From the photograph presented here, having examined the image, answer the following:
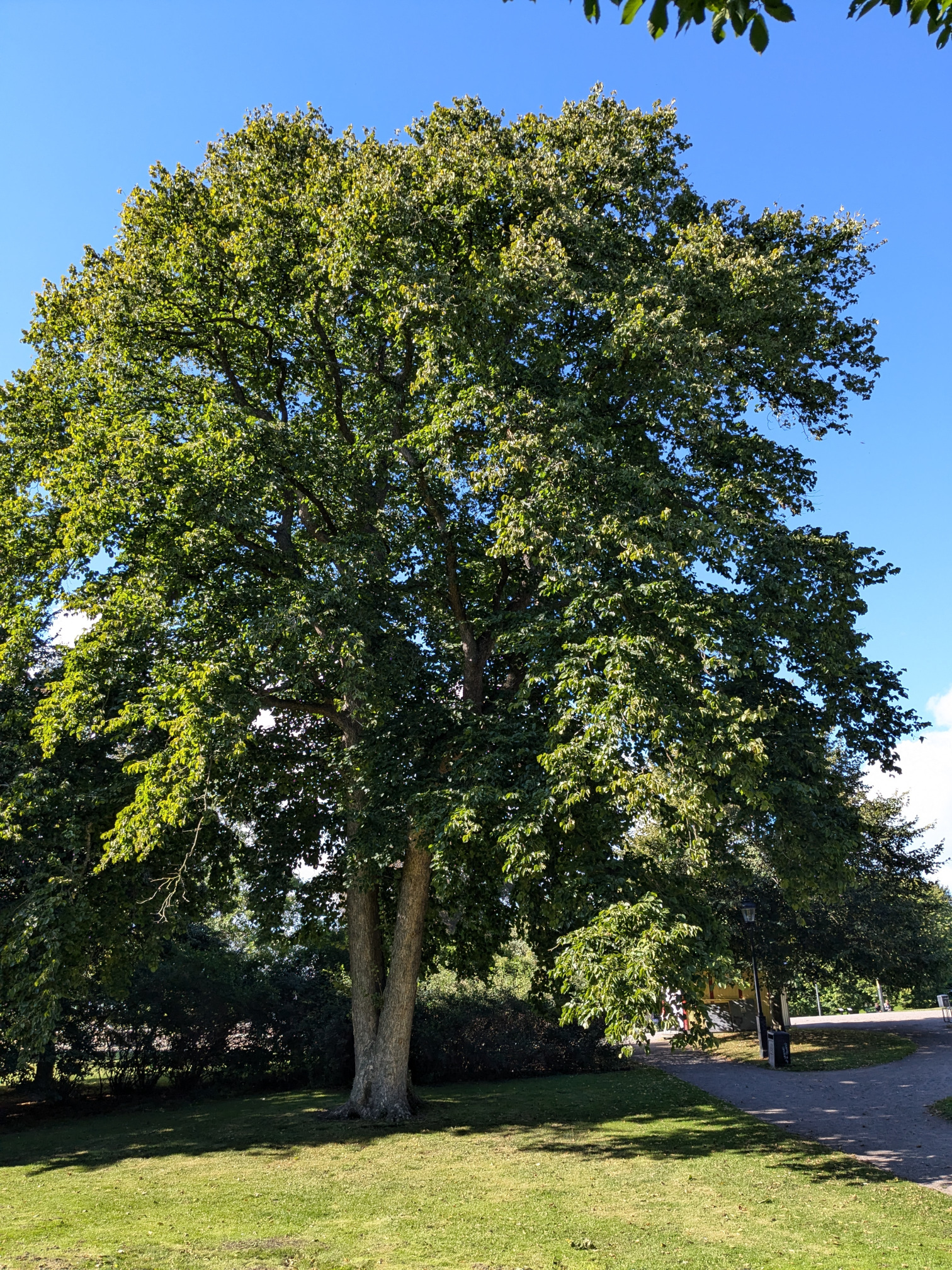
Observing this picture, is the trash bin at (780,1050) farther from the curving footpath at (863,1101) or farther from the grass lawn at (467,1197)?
the grass lawn at (467,1197)

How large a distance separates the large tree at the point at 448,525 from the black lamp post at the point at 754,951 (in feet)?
27.3

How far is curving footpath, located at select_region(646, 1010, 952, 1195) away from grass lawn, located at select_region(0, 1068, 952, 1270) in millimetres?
555

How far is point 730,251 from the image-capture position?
13008mm

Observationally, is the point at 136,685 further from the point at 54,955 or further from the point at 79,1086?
the point at 79,1086

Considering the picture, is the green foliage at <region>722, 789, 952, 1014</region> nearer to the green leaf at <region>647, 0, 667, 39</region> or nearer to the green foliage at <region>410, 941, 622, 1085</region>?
the green foliage at <region>410, 941, 622, 1085</region>

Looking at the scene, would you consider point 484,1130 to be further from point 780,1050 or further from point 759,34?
point 759,34

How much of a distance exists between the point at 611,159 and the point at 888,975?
2178 cm

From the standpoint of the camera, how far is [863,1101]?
15117 millimetres

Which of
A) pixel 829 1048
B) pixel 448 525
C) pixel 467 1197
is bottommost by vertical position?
pixel 829 1048

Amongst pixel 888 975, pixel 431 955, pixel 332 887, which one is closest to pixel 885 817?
pixel 888 975

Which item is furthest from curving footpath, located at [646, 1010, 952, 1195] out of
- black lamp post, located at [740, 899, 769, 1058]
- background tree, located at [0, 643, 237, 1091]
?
background tree, located at [0, 643, 237, 1091]

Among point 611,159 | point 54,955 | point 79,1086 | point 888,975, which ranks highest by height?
point 611,159

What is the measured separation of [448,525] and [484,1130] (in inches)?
399

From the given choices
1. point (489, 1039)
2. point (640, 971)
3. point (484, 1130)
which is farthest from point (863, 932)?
point (640, 971)
